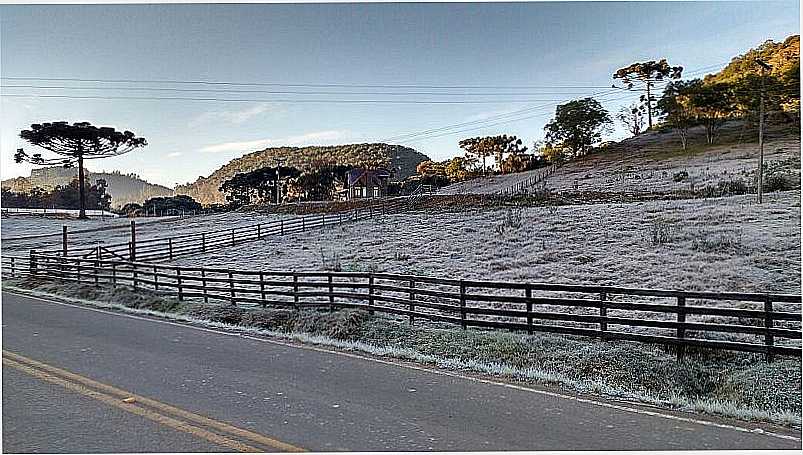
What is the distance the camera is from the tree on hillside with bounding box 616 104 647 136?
68.2m

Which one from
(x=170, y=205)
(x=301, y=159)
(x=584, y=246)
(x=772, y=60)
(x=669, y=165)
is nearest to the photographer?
(x=584, y=246)

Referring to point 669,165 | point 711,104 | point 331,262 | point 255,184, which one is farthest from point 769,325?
point 255,184

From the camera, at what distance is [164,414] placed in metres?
5.73

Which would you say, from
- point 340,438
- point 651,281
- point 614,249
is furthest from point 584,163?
point 340,438

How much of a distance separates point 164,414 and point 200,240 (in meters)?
24.7

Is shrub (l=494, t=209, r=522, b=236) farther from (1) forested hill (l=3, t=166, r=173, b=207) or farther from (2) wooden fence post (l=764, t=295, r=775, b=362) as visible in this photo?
(1) forested hill (l=3, t=166, r=173, b=207)

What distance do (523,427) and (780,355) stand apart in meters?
3.89

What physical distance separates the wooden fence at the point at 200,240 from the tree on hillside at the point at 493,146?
3211cm

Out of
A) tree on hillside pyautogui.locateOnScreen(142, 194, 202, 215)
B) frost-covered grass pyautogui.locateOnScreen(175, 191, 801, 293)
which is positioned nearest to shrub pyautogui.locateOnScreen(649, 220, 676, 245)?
frost-covered grass pyautogui.locateOnScreen(175, 191, 801, 293)

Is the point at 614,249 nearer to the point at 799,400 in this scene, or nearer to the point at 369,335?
the point at 369,335

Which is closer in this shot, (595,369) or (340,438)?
(340,438)

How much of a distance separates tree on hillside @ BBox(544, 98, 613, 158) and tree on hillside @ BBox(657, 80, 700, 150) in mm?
5541

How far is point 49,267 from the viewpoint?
21.2m

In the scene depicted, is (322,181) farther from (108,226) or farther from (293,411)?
(293,411)
